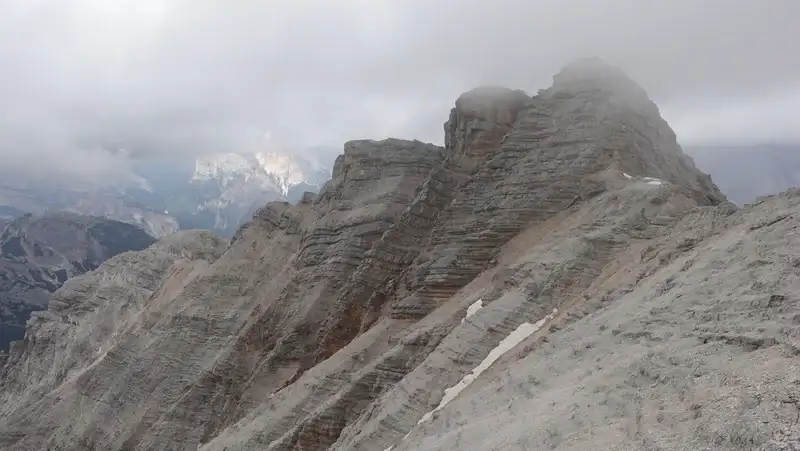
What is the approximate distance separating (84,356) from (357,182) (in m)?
36.9

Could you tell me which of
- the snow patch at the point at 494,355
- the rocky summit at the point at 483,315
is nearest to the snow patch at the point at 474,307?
the rocky summit at the point at 483,315

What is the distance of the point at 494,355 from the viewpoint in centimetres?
2467

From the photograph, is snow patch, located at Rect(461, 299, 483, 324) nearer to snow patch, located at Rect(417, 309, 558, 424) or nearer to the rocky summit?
the rocky summit

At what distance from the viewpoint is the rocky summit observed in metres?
14.0

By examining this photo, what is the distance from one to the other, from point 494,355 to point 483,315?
275 cm

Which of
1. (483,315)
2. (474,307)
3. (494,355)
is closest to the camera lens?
(494,355)

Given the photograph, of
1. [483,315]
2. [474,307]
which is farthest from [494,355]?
[474,307]

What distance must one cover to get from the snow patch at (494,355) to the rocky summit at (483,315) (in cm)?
11

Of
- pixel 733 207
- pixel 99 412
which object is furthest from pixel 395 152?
pixel 99 412

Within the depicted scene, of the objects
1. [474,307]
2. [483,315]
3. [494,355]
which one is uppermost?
[474,307]

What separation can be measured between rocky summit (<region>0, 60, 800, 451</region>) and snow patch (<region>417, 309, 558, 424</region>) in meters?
0.11

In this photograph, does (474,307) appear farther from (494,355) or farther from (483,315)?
(494,355)

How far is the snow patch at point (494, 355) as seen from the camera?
77.0 feet

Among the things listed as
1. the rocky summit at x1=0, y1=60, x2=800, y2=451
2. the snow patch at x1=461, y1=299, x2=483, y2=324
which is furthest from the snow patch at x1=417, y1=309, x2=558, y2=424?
the snow patch at x1=461, y1=299, x2=483, y2=324
